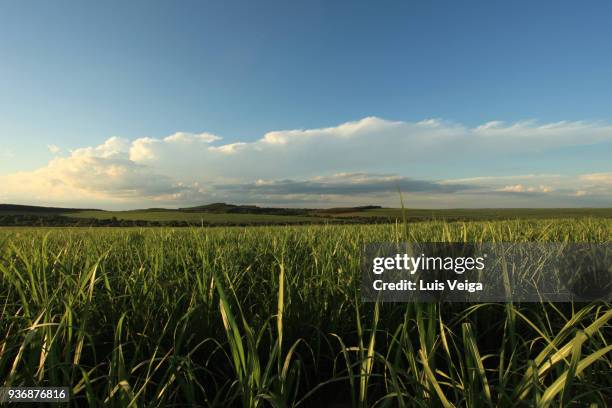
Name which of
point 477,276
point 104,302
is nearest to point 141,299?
point 104,302

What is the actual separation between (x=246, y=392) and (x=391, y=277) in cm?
132

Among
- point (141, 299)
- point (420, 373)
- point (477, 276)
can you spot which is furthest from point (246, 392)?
point (477, 276)

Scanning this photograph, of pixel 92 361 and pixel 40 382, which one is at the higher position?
pixel 40 382

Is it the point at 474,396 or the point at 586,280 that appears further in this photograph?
the point at 586,280

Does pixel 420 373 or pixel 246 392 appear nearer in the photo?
pixel 246 392

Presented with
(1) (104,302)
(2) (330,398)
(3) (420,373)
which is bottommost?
(2) (330,398)

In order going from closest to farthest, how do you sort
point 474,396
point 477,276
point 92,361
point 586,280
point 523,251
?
1. point 474,396
2. point 92,361
3. point 477,276
4. point 586,280
5. point 523,251

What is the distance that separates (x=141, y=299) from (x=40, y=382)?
0.62 metres

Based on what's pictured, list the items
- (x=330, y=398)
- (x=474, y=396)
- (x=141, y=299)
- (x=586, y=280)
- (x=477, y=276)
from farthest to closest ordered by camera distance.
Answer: (x=586, y=280) → (x=477, y=276) → (x=141, y=299) → (x=330, y=398) → (x=474, y=396)

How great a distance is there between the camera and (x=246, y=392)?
107cm

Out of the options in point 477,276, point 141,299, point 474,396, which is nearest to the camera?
point 474,396

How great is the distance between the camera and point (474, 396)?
1067 mm

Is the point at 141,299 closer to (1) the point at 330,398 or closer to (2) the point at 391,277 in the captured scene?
(1) the point at 330,398

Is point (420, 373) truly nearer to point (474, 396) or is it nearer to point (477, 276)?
point (474, 396)
